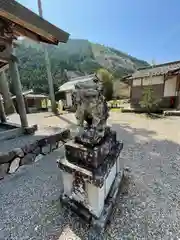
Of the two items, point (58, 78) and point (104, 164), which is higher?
point (58, 78)

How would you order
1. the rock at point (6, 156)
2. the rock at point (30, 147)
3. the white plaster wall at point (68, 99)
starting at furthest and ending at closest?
the white plaster wall at point (68, 99) < the rock at point (30, 147) < the rock at point (6, 156)

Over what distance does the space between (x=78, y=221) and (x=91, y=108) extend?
1.39 metres

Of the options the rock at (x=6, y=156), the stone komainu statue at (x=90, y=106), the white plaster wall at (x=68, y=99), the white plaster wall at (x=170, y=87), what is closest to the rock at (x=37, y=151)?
the rock at (x=6, y=156)

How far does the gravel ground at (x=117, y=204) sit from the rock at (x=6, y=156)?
0.39 meters

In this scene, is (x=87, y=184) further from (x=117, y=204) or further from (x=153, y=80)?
(x=153, y=80)

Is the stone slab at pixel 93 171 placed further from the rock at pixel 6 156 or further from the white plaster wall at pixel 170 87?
the white plaster wall at pixel 170 87

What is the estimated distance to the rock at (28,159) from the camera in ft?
9.68

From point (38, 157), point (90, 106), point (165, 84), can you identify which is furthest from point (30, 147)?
point (165, 84)

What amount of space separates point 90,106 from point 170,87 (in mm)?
9938

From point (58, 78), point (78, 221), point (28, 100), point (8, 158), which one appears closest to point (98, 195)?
point (78, 221)

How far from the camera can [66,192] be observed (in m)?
1.88

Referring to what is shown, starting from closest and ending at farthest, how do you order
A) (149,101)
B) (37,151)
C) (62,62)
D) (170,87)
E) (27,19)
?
(27,19), (37,151), (149,101), (170,87), (62,62)

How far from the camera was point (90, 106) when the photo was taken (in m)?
1.49

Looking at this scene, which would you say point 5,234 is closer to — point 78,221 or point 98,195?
point 78,221
